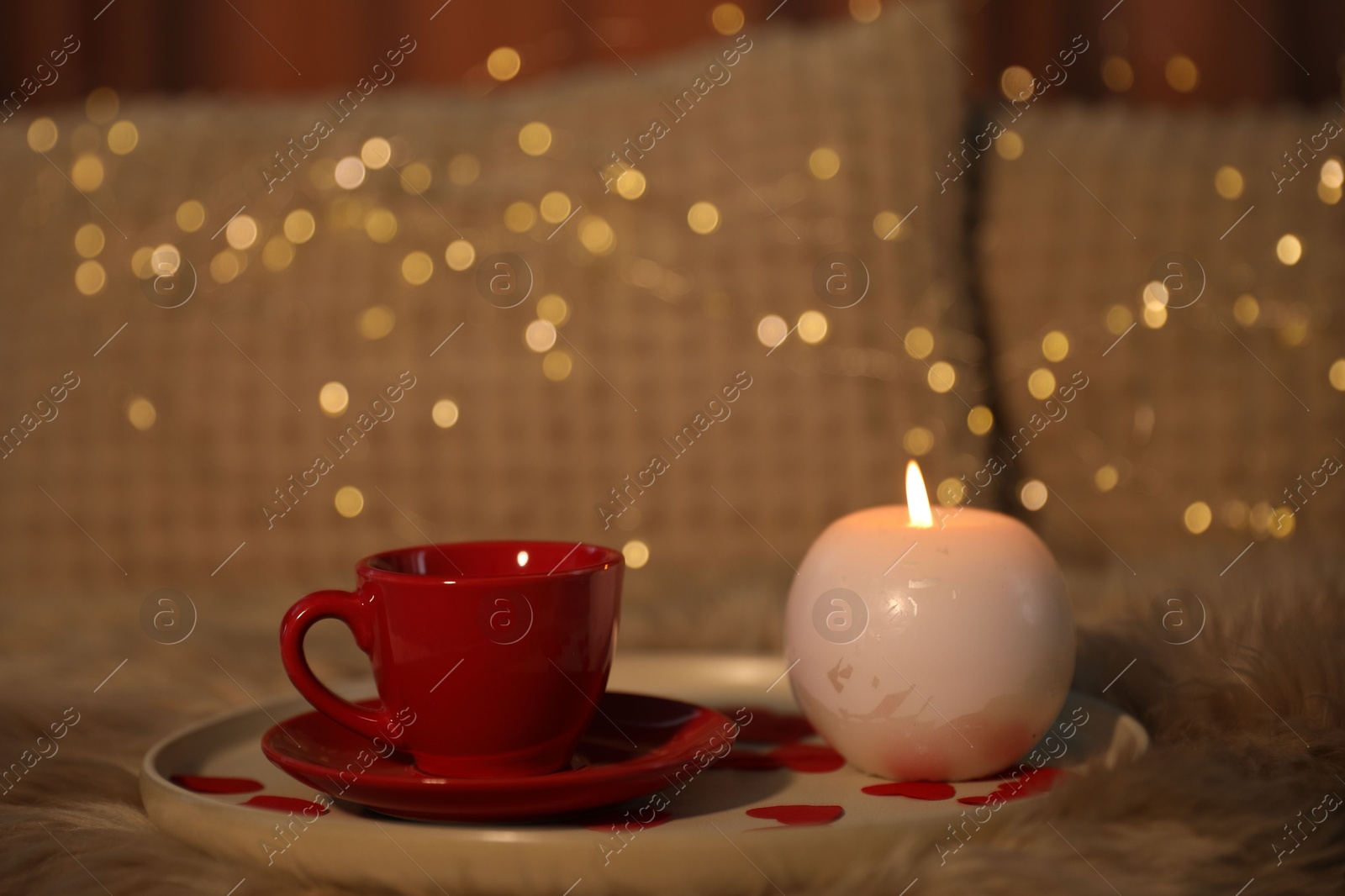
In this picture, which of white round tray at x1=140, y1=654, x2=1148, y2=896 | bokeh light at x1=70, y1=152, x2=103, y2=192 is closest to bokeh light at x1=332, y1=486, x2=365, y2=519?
bokeh light at x1=70, y1=152, x2=103, y2=192

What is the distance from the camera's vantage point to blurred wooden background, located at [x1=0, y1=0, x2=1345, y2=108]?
5.10 ft

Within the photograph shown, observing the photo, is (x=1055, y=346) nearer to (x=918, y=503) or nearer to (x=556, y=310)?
(x=556, y=310)

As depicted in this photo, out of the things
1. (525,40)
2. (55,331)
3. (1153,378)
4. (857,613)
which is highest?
(525,40)

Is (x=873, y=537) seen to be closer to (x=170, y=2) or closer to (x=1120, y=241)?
(x=1120, y=241)

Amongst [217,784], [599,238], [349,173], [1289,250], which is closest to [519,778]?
[217,784]

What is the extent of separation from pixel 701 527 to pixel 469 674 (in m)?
0.65

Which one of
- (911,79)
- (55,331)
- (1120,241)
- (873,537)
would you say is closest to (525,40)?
(911,79)

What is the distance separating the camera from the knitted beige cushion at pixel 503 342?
1.14m

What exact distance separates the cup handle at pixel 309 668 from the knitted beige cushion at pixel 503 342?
0.61m

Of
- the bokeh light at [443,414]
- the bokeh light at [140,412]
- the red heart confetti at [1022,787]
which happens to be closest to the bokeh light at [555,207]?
the bokeh light at [443,414]

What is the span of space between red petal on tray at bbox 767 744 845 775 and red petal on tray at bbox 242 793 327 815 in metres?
0.23

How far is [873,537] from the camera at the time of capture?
56 centimetres

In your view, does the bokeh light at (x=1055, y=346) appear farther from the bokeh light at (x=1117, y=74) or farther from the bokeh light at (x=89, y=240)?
the bokeh light at (x=89, y=240)

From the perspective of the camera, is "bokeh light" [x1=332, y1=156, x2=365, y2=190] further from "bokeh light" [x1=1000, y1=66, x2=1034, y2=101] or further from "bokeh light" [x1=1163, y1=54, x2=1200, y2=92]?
"bokeh light" [x1=1163, y1=54, x2=1200, y2=92]
